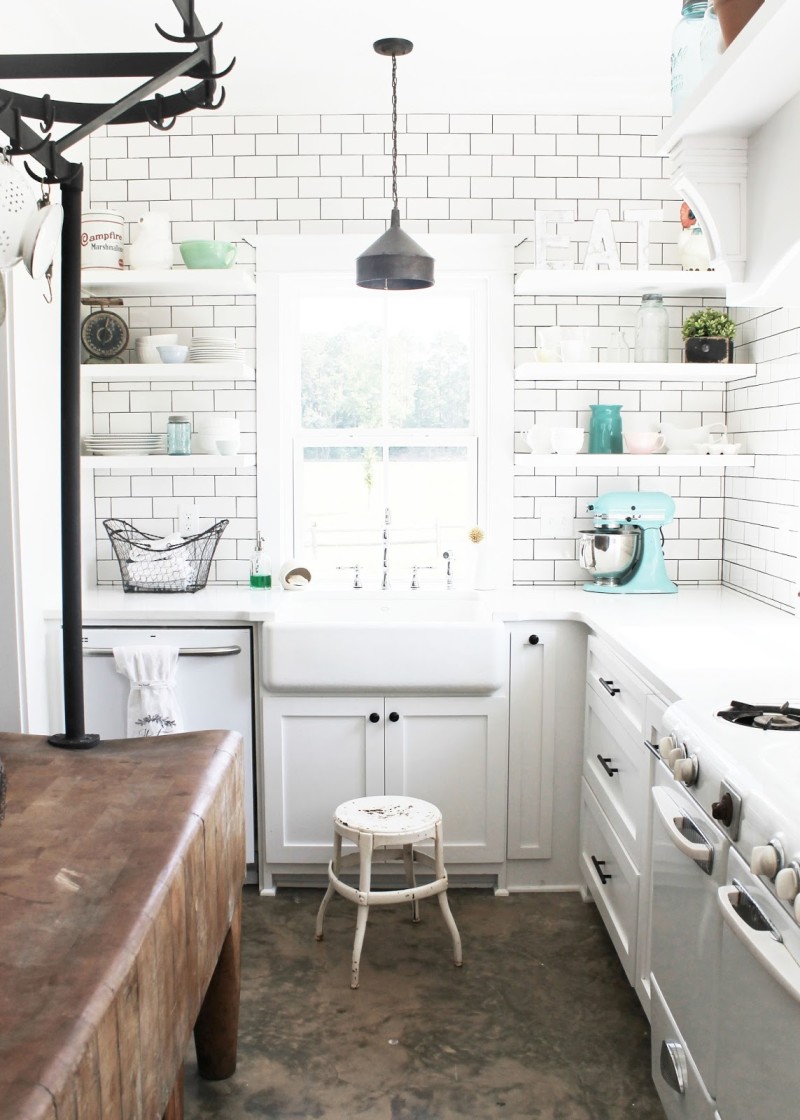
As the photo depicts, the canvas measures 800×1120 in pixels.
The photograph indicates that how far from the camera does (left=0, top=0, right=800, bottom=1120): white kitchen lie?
247cm

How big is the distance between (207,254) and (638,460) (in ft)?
6.14

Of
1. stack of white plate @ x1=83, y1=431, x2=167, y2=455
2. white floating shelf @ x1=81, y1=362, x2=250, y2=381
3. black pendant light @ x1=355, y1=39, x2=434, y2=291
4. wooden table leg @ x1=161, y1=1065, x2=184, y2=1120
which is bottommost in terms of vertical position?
wooden table leg @ x1=161, y1=1065, x2=184, y2=1120

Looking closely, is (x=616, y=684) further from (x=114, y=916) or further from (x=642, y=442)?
(x=114, y=916)

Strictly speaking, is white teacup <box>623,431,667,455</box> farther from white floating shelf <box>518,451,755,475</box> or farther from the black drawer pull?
the black drawer pull

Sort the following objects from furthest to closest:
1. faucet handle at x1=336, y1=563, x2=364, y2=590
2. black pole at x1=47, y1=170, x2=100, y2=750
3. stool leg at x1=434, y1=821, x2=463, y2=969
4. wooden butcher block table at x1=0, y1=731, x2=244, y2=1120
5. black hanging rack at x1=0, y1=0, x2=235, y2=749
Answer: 1. faucet handle at x1=336, y1=563, x2=364, y2=590
2. stool leg at x1=434, y1=821, x2=463, y2=969
3. black pole at x1=47, y1=170, x2=100, y2=750
4. black hanging rack at x1=0, y1=0, x2=235, y2=749
5. wooden butcher block table at x1=0, y1=731, x2=244, y2=1120

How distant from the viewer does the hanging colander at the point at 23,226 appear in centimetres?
192

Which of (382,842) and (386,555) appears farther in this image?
(386,555)

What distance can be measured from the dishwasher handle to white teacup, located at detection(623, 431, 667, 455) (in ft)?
5.76

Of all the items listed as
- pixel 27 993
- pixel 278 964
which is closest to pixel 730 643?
pixel 278 964

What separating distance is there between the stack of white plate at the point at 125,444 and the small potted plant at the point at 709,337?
2.15m

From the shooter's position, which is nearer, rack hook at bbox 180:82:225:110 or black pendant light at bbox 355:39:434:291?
rack hook at bbox 180:82:225:110

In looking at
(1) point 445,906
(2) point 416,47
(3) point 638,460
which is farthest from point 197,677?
(2) point 416,47

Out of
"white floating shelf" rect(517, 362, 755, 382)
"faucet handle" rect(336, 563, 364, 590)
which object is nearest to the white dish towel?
"faucet handle" rect(336, 563, 364, 590)

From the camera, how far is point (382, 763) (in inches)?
145
